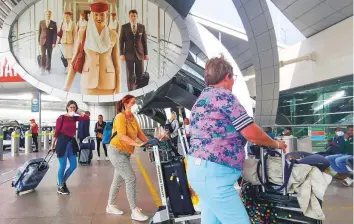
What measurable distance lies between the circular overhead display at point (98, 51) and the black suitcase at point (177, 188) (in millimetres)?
19265

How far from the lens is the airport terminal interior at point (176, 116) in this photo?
2.13m

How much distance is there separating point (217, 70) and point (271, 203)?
46.6 inches

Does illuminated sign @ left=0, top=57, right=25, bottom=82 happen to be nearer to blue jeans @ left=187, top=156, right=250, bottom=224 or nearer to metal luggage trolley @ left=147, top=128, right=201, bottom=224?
metal luggage trolley @ left=147, top=128, right=201, bottom=224

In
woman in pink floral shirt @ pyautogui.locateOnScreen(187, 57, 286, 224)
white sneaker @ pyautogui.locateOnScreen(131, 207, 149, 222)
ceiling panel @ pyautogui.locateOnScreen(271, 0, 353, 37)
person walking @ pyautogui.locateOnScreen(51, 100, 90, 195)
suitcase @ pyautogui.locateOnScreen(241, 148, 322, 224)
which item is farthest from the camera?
ceiling panel @ pyautogui.locateOnScreen(271, 0, 353, 37)

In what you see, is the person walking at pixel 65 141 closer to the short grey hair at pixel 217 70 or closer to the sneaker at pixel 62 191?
the sneaker at pixel 62 191

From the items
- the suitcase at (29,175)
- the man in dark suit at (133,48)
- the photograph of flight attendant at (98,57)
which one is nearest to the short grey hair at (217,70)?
the suitcase at (29,175)

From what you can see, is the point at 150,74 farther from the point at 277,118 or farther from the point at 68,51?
the point at 277,118

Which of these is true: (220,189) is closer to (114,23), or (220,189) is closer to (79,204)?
(79,204)

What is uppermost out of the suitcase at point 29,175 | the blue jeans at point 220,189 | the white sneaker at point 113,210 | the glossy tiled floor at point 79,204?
the blue jeans at point 220,189

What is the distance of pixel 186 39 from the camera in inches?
891

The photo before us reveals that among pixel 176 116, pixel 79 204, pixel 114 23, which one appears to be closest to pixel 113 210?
pixel 79 204

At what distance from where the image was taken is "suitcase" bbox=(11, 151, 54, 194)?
6070 millimetres

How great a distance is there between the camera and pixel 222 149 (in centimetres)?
197

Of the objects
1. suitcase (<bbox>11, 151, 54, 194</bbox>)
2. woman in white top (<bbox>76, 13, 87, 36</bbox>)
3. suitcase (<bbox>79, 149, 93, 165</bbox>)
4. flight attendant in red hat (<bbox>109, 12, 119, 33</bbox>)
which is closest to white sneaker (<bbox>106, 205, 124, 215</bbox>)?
suitcase (<bbox>11, 151, 54, 194</bbox>)
